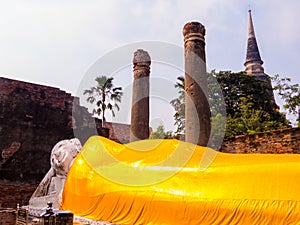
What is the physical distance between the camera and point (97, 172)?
533cm

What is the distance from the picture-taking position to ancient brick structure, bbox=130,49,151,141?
27.6ft

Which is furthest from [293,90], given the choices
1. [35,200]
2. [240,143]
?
[35,200]

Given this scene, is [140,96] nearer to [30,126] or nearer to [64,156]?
[64,156]

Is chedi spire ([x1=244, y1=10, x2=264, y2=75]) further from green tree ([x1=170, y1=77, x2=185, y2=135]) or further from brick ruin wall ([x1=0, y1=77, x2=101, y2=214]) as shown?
brick ruin wall ([x1=0, y1=77, x2=101, y2=214])

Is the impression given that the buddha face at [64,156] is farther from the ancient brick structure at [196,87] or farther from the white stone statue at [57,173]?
the ancient brick structure at [196,87]

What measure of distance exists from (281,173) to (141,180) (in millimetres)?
1908

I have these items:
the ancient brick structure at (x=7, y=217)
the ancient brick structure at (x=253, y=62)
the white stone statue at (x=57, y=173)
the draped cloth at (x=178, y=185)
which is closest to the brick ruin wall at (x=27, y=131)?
the ancient brick structure at (x=7, y=217)

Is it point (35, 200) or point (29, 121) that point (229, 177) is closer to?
point (35, 200)

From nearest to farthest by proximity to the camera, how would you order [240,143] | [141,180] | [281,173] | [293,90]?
[281,173] < [141,180] < [240,143] < [293,90]

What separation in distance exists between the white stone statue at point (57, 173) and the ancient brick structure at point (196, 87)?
2303 millimetres

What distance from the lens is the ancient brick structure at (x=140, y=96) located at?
8398 mm

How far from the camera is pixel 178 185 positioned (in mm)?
4078

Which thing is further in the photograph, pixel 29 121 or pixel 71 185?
pixel 29 121

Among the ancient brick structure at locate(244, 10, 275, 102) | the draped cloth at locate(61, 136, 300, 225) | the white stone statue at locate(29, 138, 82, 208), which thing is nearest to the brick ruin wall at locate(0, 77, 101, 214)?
the white stone statue at locate(29, 138, 82, 208)
